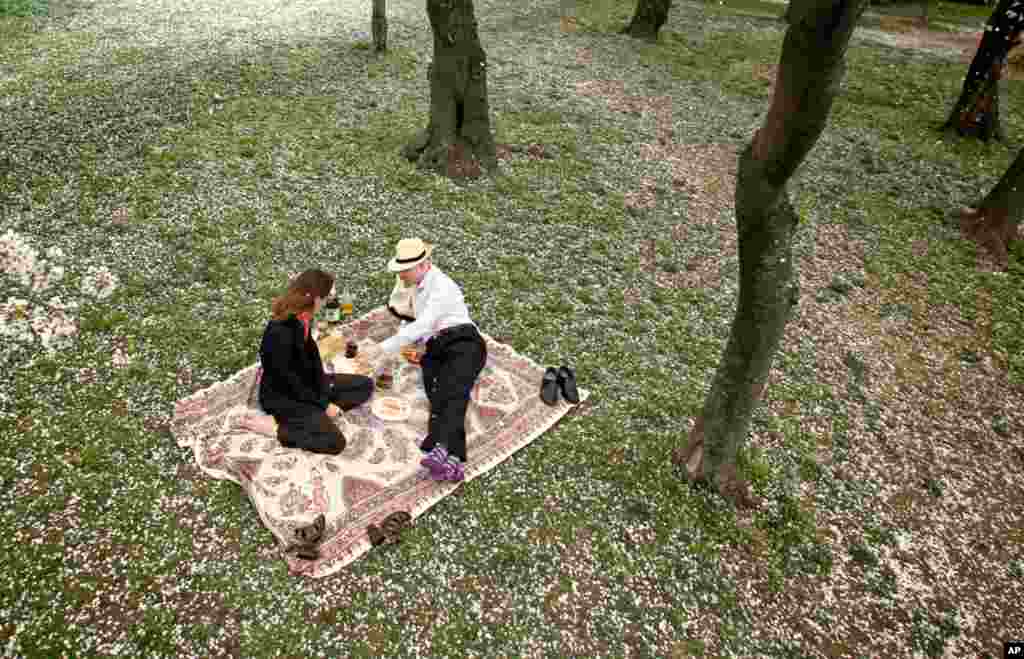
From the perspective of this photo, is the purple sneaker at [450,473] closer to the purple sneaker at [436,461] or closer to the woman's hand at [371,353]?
the purple sneaker at [436,461]

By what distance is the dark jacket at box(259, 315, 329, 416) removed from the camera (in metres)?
6.83

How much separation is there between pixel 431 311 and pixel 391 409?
1.34 m

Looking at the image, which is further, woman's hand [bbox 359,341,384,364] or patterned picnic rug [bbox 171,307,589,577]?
woman's hand [bbox 359,341,384,364]

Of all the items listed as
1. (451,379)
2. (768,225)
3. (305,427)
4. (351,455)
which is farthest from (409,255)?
(768,225)

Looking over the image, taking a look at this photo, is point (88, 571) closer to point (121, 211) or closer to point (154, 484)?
point (154, 484)

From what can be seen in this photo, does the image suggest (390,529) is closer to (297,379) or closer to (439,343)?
(297,379)

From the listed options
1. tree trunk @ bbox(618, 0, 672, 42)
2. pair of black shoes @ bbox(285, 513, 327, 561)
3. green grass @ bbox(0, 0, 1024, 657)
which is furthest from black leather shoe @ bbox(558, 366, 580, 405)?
tree trunk @ bbox(618, 0, 672, 42)

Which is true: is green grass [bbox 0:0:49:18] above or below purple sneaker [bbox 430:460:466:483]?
above

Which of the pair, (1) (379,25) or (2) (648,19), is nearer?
(1) (379,25)

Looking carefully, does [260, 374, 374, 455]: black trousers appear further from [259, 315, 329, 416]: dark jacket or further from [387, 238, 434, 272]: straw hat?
[387, 238, 434, 272]: straw hat

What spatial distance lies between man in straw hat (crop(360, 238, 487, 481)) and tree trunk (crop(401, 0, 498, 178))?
19.4ft

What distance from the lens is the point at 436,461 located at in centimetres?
695

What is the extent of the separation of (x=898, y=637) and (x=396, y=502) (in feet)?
17.8

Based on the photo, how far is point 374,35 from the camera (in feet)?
61.9
